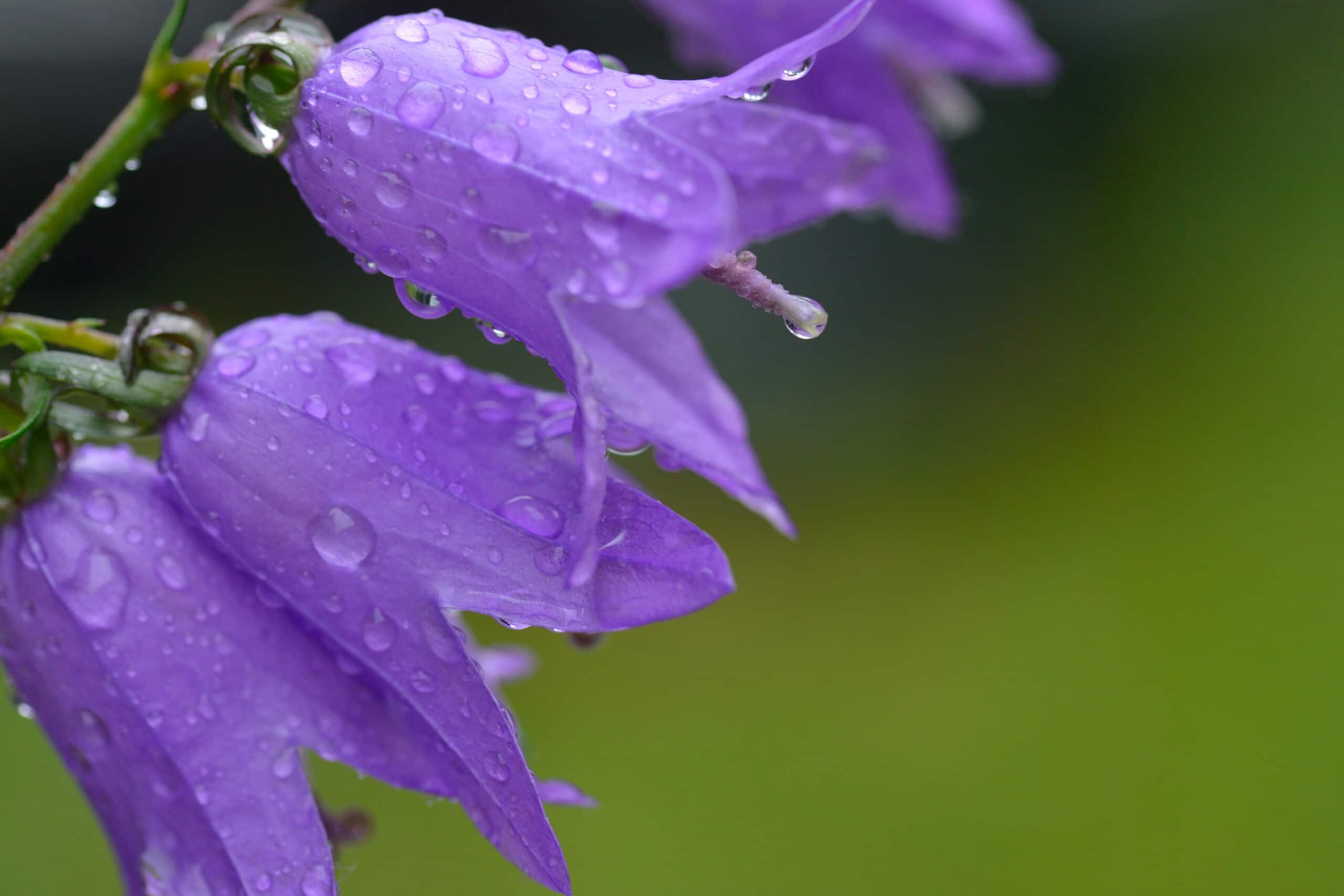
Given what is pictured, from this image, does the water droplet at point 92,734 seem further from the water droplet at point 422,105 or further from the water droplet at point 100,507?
the water droplet at point 422,105

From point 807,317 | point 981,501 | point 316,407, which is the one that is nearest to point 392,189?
point 316,407

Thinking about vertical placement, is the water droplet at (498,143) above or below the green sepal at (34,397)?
above

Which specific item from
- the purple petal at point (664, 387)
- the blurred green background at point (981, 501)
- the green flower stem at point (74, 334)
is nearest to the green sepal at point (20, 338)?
the green flower stem at point (74, 334)

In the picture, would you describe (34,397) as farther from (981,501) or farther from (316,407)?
(981,501)

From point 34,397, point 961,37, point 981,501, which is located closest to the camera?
point 34,397

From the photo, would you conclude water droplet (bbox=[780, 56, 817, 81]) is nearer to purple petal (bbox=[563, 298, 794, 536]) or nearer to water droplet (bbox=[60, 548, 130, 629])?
purple petal (bbox=[563, 298, 794, 536])
